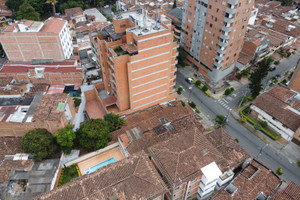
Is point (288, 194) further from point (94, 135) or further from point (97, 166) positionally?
point (94, 135)

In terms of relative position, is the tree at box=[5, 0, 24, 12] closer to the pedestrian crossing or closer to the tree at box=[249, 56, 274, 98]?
the pedestrian crossing

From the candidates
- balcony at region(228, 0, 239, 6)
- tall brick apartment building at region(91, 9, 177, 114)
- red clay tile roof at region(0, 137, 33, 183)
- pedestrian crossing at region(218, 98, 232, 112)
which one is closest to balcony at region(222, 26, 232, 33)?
balcony at region(228, 0, 239, 6)

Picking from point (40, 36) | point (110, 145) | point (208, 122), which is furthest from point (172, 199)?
point (40, 36)

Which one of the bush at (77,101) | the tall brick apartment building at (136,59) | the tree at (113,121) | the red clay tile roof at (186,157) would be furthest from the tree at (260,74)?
the bush at (77,101)

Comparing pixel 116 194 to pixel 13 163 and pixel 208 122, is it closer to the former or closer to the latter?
pixel 13 163

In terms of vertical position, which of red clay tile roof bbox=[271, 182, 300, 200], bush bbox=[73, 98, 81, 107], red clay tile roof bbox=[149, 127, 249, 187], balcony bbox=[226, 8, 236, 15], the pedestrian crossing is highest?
balcony bbox=[226, 8, 236, 15]

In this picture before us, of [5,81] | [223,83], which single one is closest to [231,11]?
[223,83]
